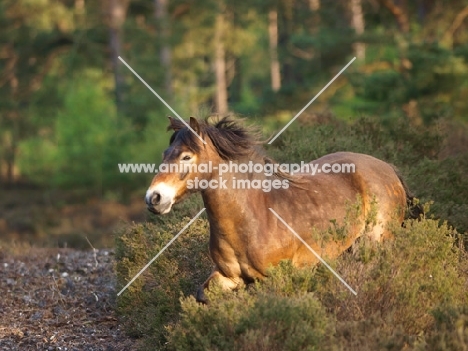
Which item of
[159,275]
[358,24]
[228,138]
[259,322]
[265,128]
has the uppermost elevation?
[228,138]

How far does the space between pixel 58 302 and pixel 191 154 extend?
135 inches

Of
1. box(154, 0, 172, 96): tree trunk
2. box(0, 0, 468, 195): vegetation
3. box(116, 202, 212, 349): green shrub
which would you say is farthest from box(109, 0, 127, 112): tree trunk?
box(116, 202, 212, 349): green shrub

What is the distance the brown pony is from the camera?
20.8 ft

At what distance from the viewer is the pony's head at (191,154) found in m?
6.07

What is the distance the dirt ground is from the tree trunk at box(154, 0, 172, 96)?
65.3 ft

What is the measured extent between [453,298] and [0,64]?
Answer: 3280 centimetres

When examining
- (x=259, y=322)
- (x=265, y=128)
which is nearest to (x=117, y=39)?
(x=265, y=128)

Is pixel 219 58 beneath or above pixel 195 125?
beneath

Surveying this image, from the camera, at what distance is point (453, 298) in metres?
6.53

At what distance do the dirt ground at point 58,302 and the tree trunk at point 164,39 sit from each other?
19.9 meters

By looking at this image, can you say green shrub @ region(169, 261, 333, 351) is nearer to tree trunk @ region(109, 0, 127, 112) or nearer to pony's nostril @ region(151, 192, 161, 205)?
pony's nostril @ region(151, 192, 161, 205)

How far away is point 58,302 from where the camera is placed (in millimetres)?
8961

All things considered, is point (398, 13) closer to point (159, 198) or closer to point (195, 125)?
point (195, 125)

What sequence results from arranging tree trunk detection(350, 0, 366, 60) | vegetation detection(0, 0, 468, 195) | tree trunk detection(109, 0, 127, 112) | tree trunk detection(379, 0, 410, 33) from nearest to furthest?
vegetation detection(0, 0, 468, 195)
tree trunk detection(379, 0, 410, 33)
tree trunk detection(350, 0, 366, 60)
tree trunk detection(109, 0, 127, 112)
